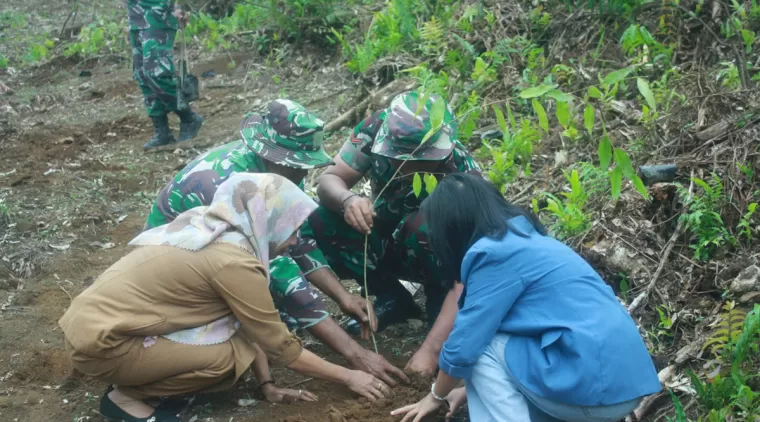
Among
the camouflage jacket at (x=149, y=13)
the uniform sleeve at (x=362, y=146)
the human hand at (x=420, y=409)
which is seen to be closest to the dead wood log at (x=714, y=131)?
the uniform sleeve at (x=362, y=146)

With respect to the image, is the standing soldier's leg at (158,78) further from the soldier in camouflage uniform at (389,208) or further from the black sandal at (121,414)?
the black sandal at (121,414)

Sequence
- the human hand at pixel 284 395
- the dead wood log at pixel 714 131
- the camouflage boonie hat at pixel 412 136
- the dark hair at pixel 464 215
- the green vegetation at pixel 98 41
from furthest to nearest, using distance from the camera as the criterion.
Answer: the green vegetation at pixel 98 41 < the dead wood log at pixel 714 131 < the camouflage boonie hat at pixel 412 136 < the human hand at pixel 284 395 < the dark hair at pixel 464 215

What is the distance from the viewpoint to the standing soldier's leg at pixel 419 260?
3227 millimetres

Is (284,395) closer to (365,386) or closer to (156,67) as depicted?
(365,386)

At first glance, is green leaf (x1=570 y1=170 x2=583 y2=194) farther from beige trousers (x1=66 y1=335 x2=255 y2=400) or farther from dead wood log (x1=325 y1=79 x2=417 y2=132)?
dead wood log (x1=325 y1=79 x2=417 y2=132)

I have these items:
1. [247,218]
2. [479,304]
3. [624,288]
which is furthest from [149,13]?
[479,304]

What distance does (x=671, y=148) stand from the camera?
367 cm

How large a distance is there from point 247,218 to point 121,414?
0.92 meters

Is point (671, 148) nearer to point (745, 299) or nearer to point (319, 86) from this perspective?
point (745, 299)

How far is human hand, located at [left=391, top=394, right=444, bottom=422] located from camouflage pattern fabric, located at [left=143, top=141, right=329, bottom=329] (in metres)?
0.53

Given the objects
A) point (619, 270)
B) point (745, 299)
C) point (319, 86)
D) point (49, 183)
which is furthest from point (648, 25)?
point (49, 183)

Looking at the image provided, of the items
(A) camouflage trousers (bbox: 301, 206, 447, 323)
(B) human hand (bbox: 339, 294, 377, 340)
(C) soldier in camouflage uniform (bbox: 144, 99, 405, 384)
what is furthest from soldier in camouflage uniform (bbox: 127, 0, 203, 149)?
(B) human hand (bbox: 339, 294, 377, 340)

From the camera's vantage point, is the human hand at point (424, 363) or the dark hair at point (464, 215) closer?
the dark hair at point (464, 215)

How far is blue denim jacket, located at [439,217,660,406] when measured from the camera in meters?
2.09
